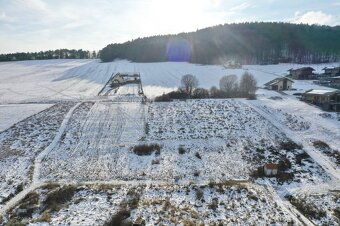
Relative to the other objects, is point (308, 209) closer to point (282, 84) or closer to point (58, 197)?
point (58, 197)

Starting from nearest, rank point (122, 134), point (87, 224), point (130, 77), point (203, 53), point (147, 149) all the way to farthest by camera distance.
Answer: point (87, 224), point (147, 149), point (122, 134), point (130, 77), point (203, 53)

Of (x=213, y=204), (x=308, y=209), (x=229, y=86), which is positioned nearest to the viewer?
(x=308, y=209)

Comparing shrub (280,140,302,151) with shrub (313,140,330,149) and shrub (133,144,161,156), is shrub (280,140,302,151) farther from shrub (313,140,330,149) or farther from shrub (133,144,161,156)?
shrub (133,144,161,156)

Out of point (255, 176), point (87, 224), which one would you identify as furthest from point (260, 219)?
point (87, 224)

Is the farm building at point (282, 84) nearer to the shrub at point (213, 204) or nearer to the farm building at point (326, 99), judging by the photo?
the farm building at point (326, 99)

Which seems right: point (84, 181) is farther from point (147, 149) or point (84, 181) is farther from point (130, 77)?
point (130, 77)

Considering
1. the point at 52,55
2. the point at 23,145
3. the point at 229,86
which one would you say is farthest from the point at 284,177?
the point at 52,55

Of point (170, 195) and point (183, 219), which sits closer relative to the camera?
point (183, 219)
